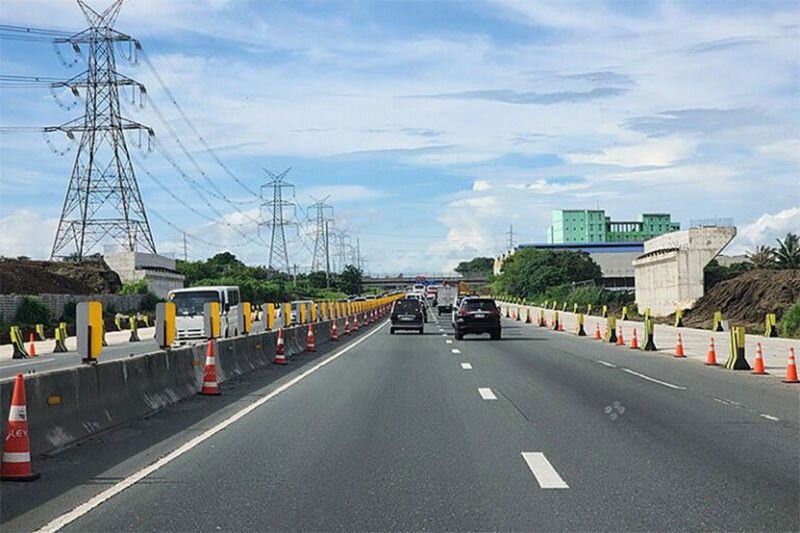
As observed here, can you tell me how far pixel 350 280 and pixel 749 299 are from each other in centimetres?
12284

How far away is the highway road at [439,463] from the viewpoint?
8172 millimetres

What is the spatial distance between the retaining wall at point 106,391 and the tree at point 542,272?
107m

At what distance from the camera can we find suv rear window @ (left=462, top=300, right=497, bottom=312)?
42.1 m

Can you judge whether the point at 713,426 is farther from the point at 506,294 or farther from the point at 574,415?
the point at 506,294

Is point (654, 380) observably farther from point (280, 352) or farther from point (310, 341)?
point (310, 341)

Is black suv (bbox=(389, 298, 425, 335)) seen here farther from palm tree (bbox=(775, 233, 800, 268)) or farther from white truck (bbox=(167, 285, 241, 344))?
palm tree (bbox=(775, 233, 800, 268))

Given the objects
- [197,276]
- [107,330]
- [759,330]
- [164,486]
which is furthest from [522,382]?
[197,276]

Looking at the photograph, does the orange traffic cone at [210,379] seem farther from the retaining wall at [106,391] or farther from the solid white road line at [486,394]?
the solid white road line at [486,394]

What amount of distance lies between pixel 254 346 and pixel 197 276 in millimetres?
99399

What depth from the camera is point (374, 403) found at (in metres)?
16.7

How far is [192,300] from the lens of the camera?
36.8 meters

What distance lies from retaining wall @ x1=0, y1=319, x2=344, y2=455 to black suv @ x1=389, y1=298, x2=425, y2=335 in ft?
88.0

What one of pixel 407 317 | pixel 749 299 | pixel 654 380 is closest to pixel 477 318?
pixel 407 317

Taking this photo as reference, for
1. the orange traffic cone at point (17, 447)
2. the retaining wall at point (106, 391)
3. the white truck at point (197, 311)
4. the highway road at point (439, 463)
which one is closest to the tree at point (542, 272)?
the white truck at point (197, 311)
